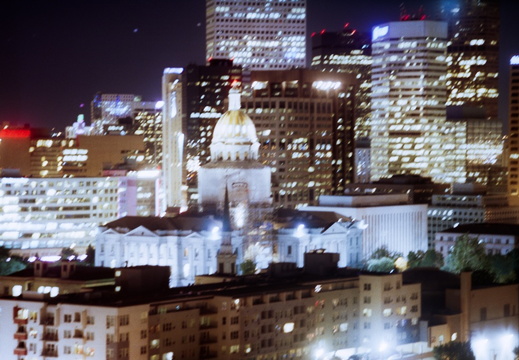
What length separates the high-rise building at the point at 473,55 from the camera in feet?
527

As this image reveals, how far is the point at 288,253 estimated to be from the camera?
8856cm

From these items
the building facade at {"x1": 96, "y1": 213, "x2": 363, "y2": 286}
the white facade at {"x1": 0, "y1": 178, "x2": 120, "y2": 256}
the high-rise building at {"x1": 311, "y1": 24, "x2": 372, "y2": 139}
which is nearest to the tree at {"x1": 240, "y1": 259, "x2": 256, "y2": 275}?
the building facade at {"x1": 96, "y1": 213, "x2": 363, "y2": 286}

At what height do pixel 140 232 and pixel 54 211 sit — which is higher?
pixel 54 211

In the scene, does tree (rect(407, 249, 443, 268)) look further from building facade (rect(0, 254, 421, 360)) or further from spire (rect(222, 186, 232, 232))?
building facade (rect(0, 254, 421, 360))

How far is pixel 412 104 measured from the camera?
149500mm

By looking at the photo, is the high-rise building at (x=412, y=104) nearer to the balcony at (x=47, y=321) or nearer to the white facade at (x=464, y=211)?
the white facade at (x=464, y=211)

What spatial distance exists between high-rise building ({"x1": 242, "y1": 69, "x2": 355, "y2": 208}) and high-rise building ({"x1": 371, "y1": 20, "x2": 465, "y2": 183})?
2037 centimetres

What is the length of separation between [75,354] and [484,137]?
332 ft

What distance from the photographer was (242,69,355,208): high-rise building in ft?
403

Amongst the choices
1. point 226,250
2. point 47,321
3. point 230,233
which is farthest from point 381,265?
point 47,321

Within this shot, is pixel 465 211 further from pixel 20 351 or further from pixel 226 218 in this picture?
pixel 20 351

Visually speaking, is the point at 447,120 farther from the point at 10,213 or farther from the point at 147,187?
the point at 10,213

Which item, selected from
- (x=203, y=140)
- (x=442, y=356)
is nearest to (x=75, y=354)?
(x=442, y=356)

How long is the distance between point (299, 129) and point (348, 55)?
41.9 m
